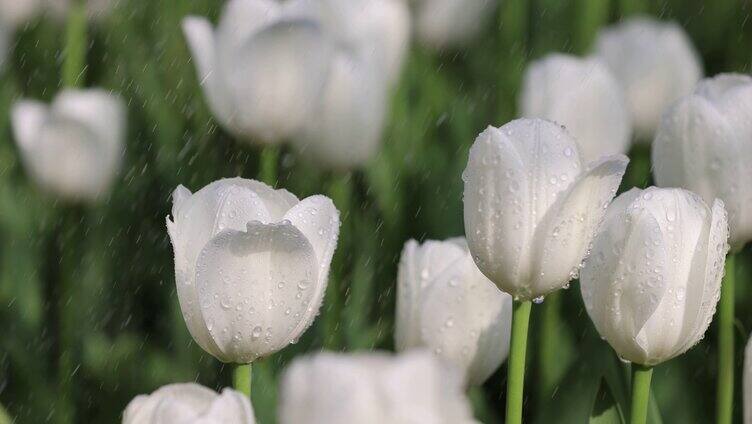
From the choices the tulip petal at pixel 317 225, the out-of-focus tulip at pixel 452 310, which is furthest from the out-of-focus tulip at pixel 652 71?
the tulip petal at pixel 317 225

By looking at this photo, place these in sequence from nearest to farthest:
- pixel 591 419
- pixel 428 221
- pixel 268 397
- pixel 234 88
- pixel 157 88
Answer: pixel 591 419
pixel 268 397
pixel 234 88
pixel 428 221
pixel 157 88

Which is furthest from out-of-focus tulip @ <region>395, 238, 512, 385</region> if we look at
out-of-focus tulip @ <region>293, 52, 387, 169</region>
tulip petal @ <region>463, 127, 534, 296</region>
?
out-of-focus tulip @ <region>293, 52, 387, 169</region>

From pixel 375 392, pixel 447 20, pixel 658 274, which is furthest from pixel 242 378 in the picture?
pixel 447 20

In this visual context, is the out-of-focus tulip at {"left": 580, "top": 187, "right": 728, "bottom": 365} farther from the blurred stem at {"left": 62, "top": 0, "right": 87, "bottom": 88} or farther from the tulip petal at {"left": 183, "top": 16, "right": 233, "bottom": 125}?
the blurred stem at {"left": 62, "top": 0, "right": 87, "bottom": 88}

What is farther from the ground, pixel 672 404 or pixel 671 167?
pixel 671 167

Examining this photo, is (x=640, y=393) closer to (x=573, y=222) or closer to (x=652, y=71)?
(x=573, y=222)

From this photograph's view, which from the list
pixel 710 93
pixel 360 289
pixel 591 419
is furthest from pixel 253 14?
pixel 591 419

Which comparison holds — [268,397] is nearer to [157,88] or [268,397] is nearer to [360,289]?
[360,289]
